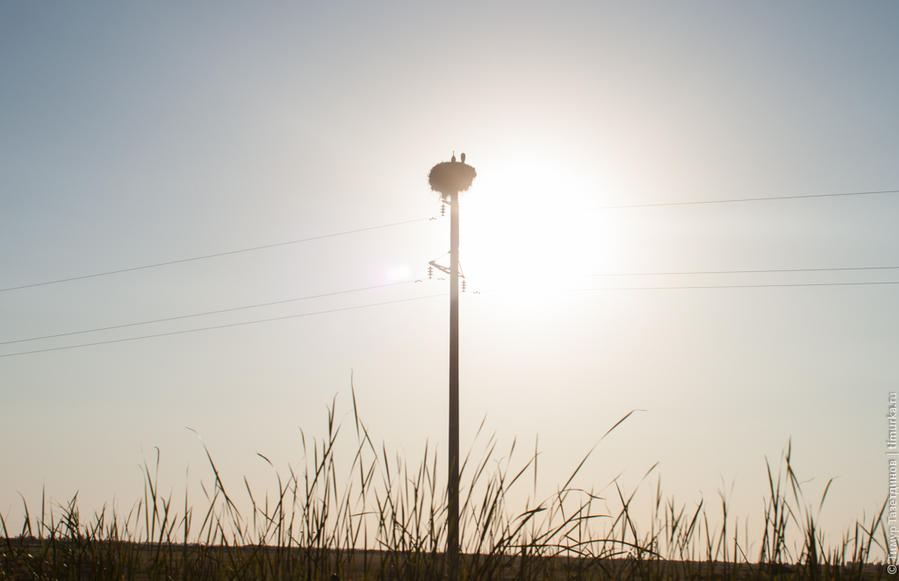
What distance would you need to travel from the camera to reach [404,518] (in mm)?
2818

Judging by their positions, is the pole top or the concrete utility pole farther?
the pole top

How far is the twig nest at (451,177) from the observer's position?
19.8 meters

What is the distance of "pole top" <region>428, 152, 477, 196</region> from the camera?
19781mm

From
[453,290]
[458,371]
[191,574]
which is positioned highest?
[453,290]

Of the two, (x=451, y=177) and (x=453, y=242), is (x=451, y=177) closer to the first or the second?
(x=451, y=177)

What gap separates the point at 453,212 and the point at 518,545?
17.0 meters

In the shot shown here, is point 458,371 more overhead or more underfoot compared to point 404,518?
more overhead

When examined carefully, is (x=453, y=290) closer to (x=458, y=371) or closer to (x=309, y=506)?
(x=458, y=371)

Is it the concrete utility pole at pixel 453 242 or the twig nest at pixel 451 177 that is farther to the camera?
the twig nest at pixel 451 177

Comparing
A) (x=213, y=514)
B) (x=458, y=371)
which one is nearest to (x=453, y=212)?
(x=458, y=371)

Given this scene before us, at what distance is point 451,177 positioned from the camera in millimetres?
19797

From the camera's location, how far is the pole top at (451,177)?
64.9ft

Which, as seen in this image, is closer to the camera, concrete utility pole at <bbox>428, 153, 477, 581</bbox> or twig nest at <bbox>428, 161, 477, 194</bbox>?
concrete utility pole at <bbox>428, 153, 477, 581</bbox>

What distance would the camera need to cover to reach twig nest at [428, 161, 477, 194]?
64.9 feet
